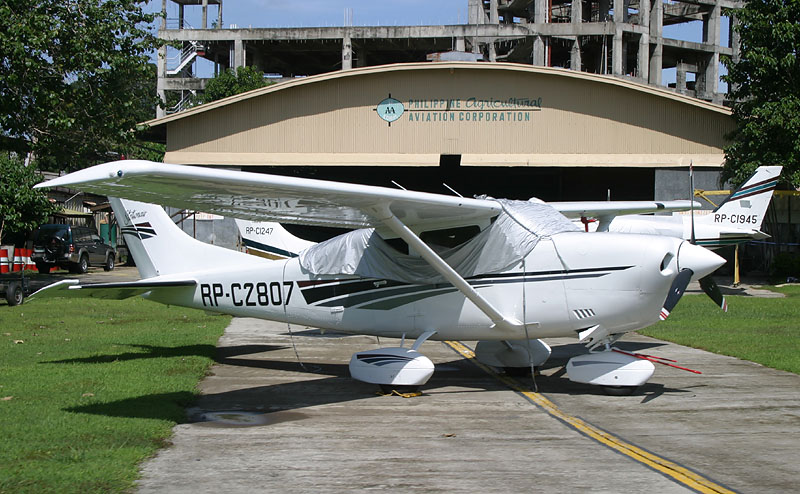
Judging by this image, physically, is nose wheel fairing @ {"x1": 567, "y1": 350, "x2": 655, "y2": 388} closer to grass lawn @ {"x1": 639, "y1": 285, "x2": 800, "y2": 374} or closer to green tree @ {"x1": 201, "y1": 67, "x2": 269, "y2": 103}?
grass lawn @ {"x1": 639, "y1": 285, "x2": 800, "y2": 374}

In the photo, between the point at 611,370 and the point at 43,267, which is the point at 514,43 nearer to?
the point at 43,267

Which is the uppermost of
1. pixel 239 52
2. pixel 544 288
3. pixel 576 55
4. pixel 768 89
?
pixel 239 52

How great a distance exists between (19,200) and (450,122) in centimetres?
1529

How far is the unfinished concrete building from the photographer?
58.5 metres

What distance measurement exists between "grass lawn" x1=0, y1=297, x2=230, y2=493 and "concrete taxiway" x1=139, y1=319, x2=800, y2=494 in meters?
0.31

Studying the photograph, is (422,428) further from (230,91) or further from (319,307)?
(230,91)

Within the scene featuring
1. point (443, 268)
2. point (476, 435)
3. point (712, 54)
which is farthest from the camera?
point (712, 54)

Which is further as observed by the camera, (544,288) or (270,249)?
(270,249)

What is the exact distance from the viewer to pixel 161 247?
11.1m

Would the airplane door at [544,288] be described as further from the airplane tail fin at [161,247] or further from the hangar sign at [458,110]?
the hangar sign at [458,110]

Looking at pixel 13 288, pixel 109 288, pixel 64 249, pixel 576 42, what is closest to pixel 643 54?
pixel 576 42

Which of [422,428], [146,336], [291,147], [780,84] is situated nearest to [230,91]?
[291,147]

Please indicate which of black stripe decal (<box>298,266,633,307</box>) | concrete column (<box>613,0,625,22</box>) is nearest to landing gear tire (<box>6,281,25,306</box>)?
black stripe decal (<box>298,266,633,307</box>)

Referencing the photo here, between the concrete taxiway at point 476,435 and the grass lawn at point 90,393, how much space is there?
309 millimetres
